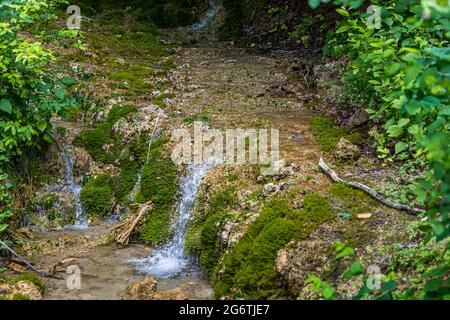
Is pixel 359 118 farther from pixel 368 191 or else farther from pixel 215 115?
pixel 215 115

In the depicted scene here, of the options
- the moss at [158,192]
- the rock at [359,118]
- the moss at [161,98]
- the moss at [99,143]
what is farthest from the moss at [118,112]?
the rock at [359,118]

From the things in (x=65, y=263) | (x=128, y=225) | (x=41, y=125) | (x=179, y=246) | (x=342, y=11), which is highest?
(x=342, y=11)

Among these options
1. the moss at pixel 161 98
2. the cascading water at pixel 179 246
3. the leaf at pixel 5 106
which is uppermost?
the leaf at pixel 5 106

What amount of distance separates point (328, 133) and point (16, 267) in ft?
16.7

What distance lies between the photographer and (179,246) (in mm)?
6691

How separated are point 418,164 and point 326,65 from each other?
4544 mm

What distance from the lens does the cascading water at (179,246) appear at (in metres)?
6.19

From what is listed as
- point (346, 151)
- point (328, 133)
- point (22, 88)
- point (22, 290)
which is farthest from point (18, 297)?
point (328, 133)

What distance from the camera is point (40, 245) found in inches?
259

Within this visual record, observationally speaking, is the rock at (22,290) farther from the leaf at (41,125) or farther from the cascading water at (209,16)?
the cascading water at (209,16)

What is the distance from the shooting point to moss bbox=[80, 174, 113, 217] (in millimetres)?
7613

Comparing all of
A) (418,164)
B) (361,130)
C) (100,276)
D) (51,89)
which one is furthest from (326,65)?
(100,276)

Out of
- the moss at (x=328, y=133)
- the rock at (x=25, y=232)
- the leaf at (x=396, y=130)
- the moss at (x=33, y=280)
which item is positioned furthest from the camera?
the moss at (x=328, y=133)

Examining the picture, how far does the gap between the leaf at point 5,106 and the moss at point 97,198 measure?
2003 mm
